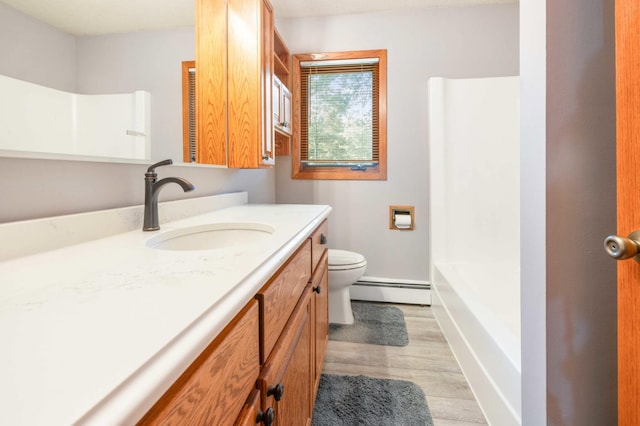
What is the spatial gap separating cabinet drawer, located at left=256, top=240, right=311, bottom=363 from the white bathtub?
80cm

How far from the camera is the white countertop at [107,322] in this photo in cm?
26

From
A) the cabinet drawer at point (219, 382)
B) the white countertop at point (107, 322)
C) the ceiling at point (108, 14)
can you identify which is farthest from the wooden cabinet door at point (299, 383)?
the ceiling at point (108, 14)

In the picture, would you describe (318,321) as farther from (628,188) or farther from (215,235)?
(628,188)

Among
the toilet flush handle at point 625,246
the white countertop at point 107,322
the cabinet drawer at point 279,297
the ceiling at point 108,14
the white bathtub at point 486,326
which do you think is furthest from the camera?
the white bathtub at point 486,326

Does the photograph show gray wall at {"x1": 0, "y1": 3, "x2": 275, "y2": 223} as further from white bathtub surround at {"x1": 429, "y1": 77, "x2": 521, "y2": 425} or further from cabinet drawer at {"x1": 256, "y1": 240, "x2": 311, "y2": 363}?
white bathtub surround at {"x1": 429, "y1": 77, "x2": 521, "y2": 425}

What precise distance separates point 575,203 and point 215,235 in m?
1.10

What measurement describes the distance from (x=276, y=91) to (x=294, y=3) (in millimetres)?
868

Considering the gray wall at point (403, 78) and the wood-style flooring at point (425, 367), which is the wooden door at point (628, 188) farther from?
the gray wall at point (403, 78)

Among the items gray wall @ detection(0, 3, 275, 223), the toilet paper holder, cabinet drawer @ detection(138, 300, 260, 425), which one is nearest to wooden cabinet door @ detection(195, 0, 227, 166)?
gray wall @ detection(0, 3, 275, 223)

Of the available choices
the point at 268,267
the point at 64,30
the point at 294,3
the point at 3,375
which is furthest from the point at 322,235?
the point at 294,3

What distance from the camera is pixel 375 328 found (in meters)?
2.07

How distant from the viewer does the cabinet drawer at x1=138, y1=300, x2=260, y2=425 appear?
1.16 ft

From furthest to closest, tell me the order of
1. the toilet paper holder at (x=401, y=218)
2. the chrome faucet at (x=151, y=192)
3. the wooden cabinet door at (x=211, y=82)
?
the toilet paper holder at (x=401, y=218)
the wooden cabinet door at (x=211, y=82)
the chrome faucet at (x=151, y=192)

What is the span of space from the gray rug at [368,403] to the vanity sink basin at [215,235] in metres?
0.79
